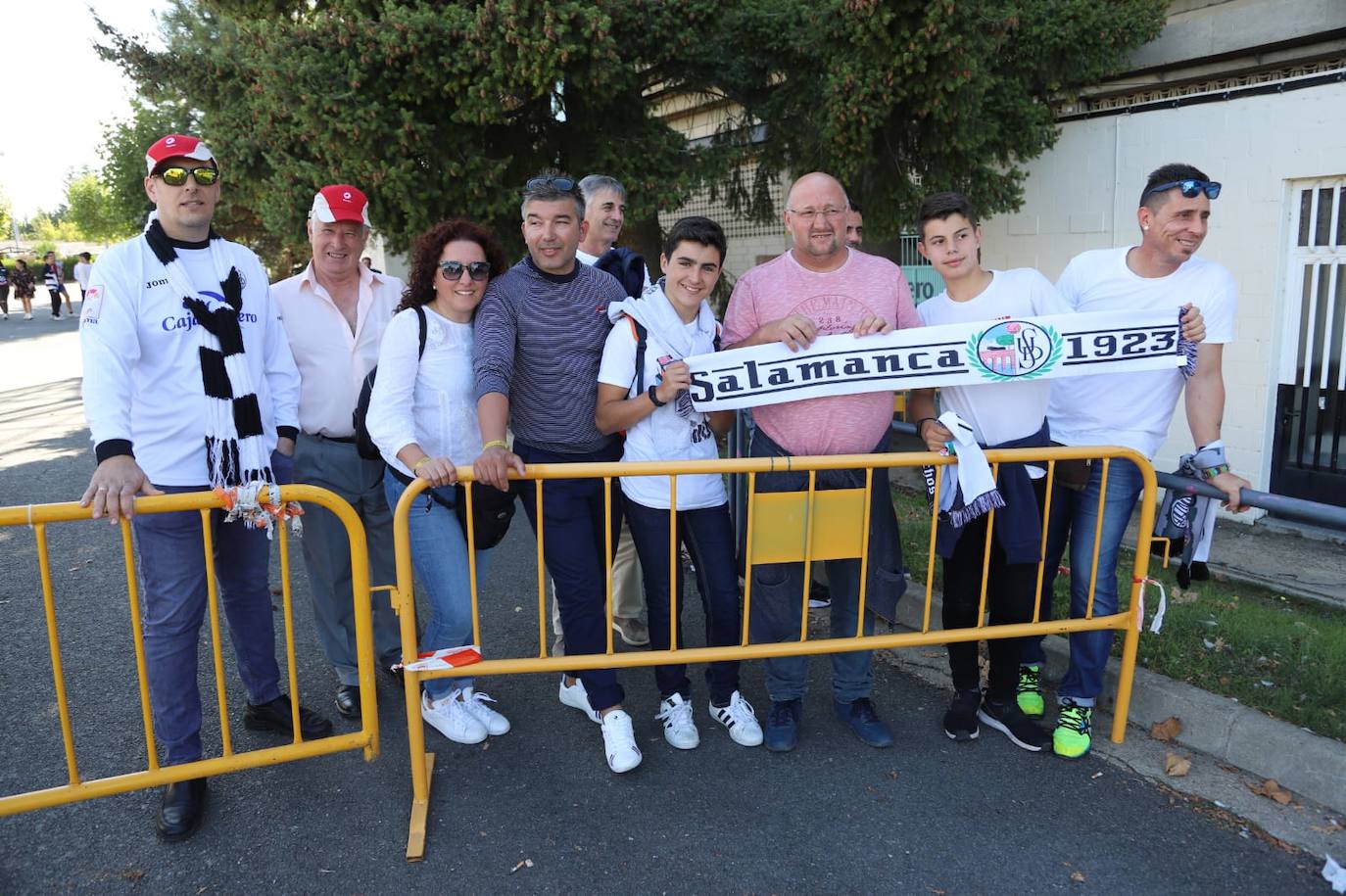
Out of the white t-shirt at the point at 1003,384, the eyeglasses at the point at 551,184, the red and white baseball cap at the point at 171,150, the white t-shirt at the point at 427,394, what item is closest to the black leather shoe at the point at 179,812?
the white t-shirt at the point at 427,394

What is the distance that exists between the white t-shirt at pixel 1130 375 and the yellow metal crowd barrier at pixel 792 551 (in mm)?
152

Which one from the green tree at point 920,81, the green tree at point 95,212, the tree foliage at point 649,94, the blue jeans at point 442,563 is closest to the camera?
the blue jeans at point 442,563

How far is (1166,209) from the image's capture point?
3.36 metres

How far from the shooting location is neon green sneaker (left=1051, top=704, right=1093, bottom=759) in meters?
3.55

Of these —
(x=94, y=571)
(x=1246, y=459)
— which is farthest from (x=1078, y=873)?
(x=94, y=571)

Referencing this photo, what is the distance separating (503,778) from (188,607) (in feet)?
4.29

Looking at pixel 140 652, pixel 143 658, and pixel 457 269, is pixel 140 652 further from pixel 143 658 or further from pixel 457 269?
pixel 457 269

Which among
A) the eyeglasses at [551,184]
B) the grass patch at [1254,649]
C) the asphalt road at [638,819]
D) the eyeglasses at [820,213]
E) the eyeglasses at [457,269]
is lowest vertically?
the asphalt road at [638,819]

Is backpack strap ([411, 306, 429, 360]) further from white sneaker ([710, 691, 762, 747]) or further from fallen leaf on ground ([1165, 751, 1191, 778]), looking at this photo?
fallen leaf on ground ([1165, 751, 1191, 778])

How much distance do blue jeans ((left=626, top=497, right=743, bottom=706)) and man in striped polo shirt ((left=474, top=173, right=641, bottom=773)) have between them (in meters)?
0.20

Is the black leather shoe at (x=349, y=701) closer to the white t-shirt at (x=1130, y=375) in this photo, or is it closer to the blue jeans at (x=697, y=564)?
the blue jeans at (x=697, y=564)

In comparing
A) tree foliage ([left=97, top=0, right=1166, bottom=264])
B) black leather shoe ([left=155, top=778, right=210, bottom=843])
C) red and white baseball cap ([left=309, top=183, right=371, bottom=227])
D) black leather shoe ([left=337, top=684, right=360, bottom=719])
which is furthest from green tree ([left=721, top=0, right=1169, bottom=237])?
black leather shoe ([left=155, top=778, right=210, bottom=843])

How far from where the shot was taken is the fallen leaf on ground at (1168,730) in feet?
12.1

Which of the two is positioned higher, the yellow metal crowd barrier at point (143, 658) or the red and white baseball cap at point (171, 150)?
the red and white baseball cap at point (171, 150)
